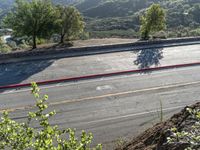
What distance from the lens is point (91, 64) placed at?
29734mm

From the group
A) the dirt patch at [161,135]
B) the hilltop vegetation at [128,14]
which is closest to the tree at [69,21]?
the dirt patch at [161,135]

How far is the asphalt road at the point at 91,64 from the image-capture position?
26969 mm

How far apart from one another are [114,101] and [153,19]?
17998mm

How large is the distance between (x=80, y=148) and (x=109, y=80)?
19.2 m

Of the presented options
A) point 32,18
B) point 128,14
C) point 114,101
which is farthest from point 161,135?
point 128,14

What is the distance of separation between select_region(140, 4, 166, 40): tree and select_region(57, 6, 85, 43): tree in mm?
6907

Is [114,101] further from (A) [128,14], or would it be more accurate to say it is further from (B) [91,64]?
(A) [128,14]

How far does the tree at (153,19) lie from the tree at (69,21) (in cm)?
691

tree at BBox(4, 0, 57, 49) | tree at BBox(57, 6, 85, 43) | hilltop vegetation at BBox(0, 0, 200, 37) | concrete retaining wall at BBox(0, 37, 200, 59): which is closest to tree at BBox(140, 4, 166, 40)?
concrete retaining wall at BBox(0, 37, 200, 59)

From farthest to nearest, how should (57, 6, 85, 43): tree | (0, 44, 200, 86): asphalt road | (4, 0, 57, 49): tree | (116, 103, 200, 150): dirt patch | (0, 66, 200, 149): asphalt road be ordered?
(57, 6, 85, 43): tree → (4, 0, 57, 49): tree → (0, 44, 200, 86): asphalt road → (0, 66, 200, 149): asphalt road → (116, 103, 200, 150): dirt patch

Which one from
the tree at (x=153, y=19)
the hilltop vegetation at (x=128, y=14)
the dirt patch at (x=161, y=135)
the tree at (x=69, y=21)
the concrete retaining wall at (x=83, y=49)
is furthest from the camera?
the hilltop vegetation at (x=128, y=14)

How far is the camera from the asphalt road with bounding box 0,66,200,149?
1855cm

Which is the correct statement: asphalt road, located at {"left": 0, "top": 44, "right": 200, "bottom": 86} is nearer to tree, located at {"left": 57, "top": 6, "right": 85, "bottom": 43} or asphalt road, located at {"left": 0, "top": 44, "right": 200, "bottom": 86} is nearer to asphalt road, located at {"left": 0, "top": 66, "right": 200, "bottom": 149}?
asphalt road, located at {"left": 0, "top": 66, "right": 200, "bottom": 149}

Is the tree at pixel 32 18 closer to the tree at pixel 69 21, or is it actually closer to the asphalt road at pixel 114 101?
the tree at pixel 69 21
